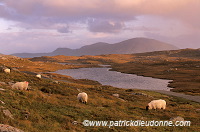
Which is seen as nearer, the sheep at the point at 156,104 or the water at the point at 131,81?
the sheep at the point at 156,104

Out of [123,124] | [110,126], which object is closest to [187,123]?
[123,124]

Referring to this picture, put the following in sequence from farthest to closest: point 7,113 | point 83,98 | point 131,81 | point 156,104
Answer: point 131,81, point 156,104, point 83,98, point 7,113

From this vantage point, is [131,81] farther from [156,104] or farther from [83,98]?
[83,98]

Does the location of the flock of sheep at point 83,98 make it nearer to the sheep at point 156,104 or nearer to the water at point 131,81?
the sheep at point 156,104

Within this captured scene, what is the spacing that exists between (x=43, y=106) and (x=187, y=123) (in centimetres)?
1578

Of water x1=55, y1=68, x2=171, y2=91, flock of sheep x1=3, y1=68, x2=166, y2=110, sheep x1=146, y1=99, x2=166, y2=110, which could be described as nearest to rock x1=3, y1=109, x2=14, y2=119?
flock of sheep x1=3, y1=68, x2=166, y2=110

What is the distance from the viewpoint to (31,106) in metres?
16.7

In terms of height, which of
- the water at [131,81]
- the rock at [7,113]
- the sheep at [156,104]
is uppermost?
the rock at [7,113]

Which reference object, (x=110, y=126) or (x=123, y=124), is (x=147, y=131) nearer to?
(x=123, y=124)

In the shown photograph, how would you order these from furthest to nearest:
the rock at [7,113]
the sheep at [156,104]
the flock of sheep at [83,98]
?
the sheep at [156,104], the flock of sheep at [83,98], the rock at [7,113]

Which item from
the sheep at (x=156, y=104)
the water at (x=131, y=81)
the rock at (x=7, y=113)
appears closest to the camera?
the rock at (x=7, y=113)

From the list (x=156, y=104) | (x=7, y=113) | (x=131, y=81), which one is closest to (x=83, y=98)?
(x=156, y=104)

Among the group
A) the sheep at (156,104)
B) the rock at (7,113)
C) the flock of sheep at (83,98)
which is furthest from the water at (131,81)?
the rock at (7,113)

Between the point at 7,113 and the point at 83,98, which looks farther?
the point at 83,98
